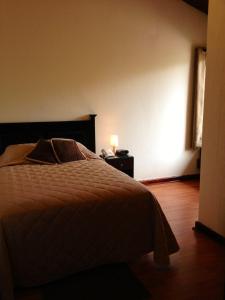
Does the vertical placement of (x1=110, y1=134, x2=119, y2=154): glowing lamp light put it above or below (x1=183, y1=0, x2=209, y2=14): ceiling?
below

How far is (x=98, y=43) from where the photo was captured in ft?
12.9

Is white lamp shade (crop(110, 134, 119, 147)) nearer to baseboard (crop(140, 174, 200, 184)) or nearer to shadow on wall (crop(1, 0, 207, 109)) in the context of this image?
shadow on wall (crop(1, 0, 207, 109))

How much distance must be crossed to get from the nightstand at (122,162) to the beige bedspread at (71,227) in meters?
1.24

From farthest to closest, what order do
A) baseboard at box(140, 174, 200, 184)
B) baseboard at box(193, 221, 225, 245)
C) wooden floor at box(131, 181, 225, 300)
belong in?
baseboard at box(140, 174, 200, 184) → baseboard at box(193, 221, 225, 245) → wooden floor at box(131, 181, 225, 300)

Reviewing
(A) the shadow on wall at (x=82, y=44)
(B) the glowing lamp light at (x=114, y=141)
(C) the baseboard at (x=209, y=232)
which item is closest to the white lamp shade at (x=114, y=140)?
(B) the glowing lamp light at (x=114, y=141)

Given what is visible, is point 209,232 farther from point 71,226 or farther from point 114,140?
point 114,140

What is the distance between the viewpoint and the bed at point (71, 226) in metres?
1.98

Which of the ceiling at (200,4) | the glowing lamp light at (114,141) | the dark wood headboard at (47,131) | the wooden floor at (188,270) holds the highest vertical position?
the ceiling at (200,4)

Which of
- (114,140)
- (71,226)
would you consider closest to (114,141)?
(114,140)

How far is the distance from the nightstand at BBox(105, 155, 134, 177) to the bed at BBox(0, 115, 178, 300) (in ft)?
3.75

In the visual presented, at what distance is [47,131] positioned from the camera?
12.5ft

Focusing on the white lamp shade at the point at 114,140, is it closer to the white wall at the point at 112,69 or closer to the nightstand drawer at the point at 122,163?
the white wall at the point at 112,69

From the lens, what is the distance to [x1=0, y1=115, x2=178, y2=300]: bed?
1977 mm

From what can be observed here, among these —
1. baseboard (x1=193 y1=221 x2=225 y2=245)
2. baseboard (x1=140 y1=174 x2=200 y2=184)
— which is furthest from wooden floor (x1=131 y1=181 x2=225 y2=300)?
baseboard (x1=140 y1=174 x2=200 y2=184)
